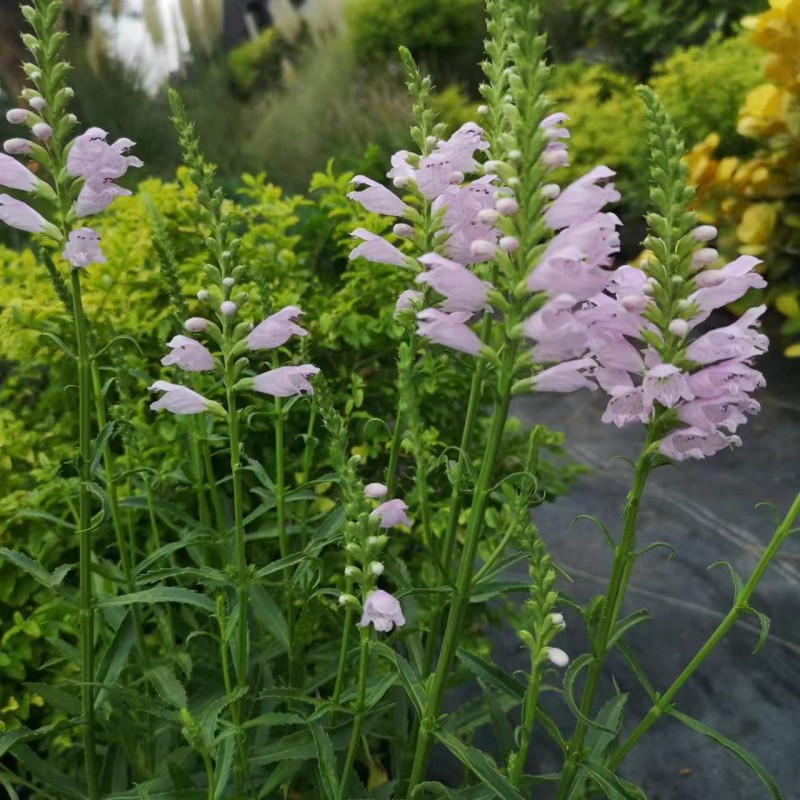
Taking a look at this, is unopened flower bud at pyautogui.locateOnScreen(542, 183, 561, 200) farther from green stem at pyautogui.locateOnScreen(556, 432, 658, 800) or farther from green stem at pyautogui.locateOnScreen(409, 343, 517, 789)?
green stem at pyautogui.locateOnScreen(556, 432, 658, 800)

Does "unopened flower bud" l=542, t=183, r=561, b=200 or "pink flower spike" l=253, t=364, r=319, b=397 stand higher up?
"unopened flower bud" l=542, t=183, r=561, b=200

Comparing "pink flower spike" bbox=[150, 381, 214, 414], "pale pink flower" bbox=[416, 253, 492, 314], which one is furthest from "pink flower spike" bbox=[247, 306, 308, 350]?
"pale pink flower" bbox=[416, 253, 492, 314]

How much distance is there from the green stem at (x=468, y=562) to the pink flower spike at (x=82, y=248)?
76 cm

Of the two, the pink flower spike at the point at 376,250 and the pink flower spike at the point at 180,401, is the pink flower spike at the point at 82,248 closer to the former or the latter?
the pink flower spike at the point at 180,401

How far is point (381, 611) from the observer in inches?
51.9

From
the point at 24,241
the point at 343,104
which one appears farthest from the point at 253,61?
the point at 24,241

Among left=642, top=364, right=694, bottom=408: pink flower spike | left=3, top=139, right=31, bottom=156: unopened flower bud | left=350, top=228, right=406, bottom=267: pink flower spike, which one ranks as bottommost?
left=642, top=364, right=694, bottom=408: pink flower spike

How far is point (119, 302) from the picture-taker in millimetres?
2723

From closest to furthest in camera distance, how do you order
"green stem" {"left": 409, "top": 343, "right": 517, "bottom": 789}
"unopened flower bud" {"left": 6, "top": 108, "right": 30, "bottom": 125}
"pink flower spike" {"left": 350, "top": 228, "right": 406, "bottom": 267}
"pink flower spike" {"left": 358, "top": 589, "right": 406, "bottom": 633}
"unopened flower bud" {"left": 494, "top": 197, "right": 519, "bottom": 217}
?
"unopened flower bud" {"left": 494, "top": 197, "right": 519, "bottom": 217}, "green stem" {"left": 409, "top": 343, "right": 517, "bottom": 789}, "pink flower spike" {"left": 358, "top": 589, "right": 406, "bottom": 633}, "unopened flower bud" {"left": 6, "top": 108, "right": 30, "bottom": 125}, "pink flower spike" {"left": 350, "top": 228, "right": 406, "bottom": 267}

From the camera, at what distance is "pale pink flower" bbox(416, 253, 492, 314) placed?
1.18 m

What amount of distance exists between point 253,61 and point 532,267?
45.5 ft

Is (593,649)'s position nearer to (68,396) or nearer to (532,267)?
(532,267)

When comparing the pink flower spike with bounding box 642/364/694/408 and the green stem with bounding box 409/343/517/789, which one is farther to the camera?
the pink flower spike with bounding box 642/364/694/408

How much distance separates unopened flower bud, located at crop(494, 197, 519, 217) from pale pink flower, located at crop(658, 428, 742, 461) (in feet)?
1.71
